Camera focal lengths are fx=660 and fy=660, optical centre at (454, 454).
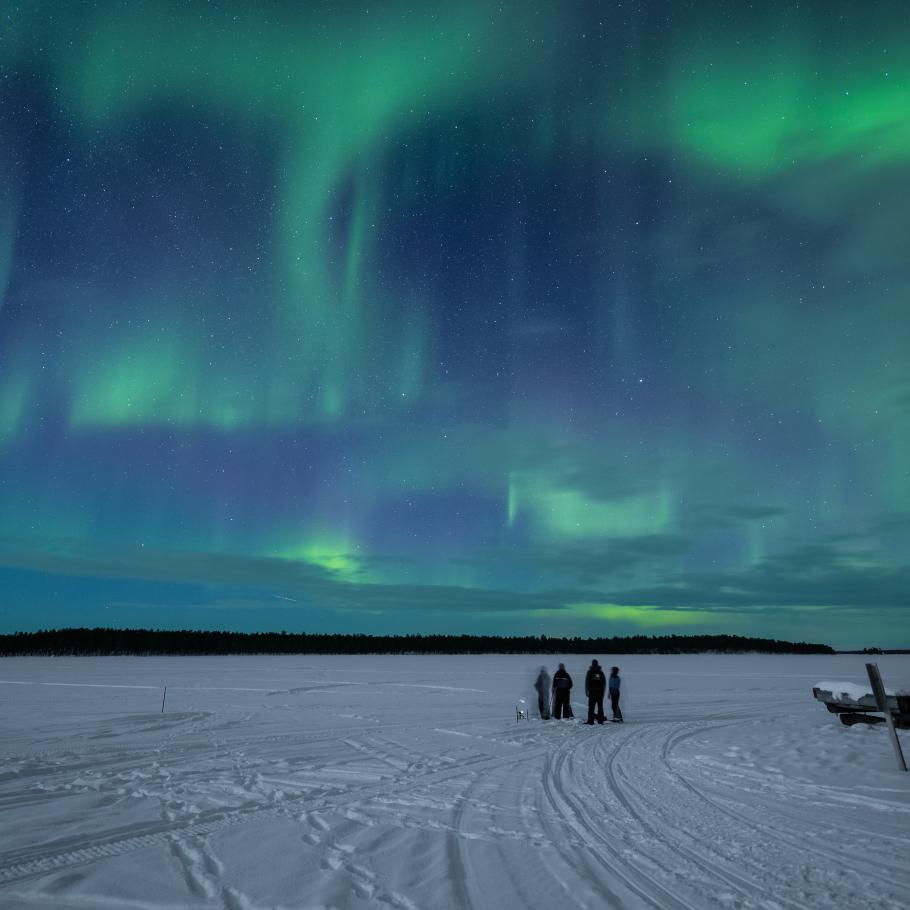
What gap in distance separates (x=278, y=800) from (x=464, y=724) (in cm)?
988

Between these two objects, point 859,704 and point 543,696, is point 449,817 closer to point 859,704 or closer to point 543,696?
point 543,696

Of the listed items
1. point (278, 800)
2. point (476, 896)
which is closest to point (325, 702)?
point (278, 800)

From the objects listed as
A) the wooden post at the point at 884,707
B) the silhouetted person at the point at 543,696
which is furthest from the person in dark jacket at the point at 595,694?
the wooden post at the point at 884,707

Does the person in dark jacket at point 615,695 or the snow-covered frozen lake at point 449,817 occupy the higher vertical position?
the person in dark jacket at point 615,695

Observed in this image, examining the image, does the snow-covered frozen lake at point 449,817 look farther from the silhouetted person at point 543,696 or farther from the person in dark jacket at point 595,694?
the silhouetted person at point 543,696

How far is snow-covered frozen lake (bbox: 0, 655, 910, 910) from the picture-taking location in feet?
17.6

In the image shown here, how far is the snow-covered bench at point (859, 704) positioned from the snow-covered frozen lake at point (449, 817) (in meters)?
0.40

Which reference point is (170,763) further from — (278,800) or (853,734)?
(853,734)

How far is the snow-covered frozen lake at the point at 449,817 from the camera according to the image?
5375 mm

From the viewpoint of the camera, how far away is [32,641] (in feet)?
470

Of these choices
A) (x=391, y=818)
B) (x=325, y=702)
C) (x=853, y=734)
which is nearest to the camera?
(x=391, y=818)

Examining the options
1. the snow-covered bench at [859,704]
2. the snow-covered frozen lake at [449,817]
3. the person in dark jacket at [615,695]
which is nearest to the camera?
the snow-covered frozen lake at [449,817]

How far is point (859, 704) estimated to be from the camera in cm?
1561

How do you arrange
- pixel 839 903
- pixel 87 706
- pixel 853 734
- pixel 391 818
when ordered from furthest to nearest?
pixel 87 706 → pixel 853 734 → pixel 391 818 → pixel 839 903
